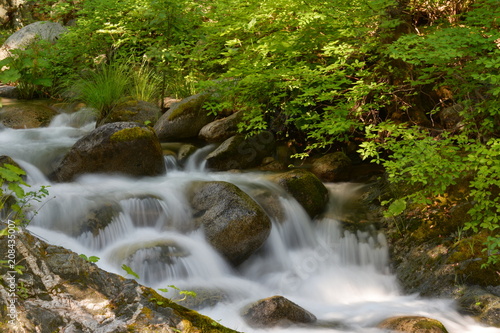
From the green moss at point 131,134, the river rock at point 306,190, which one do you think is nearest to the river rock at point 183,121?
the green moss at point 131,134

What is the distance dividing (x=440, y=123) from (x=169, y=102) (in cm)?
592

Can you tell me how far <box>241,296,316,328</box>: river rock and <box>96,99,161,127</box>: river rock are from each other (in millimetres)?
5547

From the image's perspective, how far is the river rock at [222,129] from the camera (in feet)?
27.9

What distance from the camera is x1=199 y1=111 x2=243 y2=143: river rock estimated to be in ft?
27.9

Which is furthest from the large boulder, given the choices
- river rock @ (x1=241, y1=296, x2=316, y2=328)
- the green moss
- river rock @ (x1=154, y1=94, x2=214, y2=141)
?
river rock @ (x1=241, y1=296, x2=316, y2=328)

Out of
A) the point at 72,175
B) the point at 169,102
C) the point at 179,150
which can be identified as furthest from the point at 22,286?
the point at 169,102

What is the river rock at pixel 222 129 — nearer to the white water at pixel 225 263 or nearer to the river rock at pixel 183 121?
the river rock at pixel 183 121

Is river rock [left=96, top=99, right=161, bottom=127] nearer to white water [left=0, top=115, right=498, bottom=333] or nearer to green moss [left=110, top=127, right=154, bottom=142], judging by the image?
green moss [left=110, top=127, right=154, bottom=142]

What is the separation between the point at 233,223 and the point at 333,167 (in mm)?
2737

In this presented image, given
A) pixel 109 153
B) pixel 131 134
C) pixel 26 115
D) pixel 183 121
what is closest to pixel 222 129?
pixel 183 121

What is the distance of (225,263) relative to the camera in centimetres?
548

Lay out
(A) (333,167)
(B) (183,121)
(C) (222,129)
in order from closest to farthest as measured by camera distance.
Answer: (A) (333,167) < (C) (222,129) < (B) (183,121)

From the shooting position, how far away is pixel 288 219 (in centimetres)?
631

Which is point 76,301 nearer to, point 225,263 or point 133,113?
point 225,263
